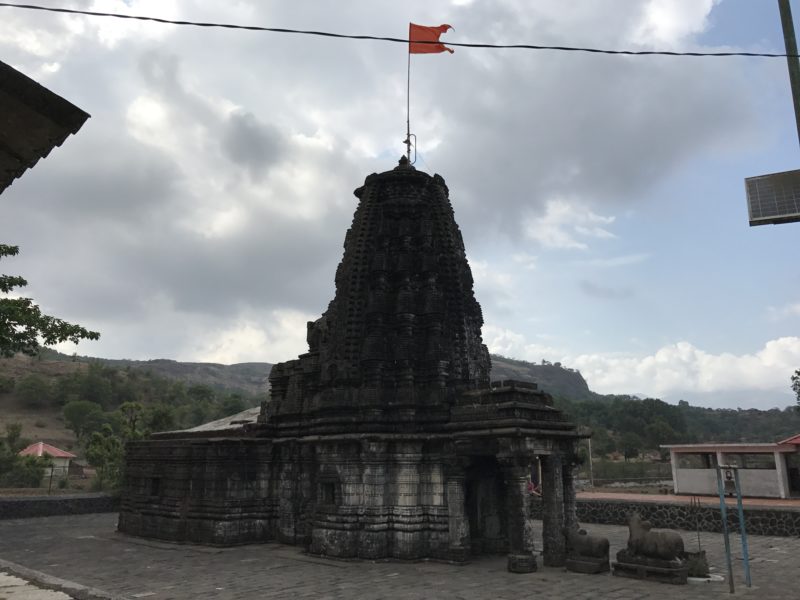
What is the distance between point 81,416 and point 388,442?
84.6 metres

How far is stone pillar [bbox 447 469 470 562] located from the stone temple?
0.04 metres

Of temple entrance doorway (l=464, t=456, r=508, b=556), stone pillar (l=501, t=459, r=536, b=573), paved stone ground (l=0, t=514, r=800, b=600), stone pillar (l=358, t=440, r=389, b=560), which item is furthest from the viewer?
temple entrance doorway (l=464, t=456, r=508, b=556)

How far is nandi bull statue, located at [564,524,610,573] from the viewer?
15.0 meters

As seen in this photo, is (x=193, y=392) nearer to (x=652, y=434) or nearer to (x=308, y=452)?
(x=652, y=434)

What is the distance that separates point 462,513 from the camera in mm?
16969

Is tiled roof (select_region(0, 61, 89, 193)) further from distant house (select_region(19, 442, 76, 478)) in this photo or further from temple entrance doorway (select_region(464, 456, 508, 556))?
distant house (select_region(19, 442, 76, 478))

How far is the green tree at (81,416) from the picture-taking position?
83.3 metres

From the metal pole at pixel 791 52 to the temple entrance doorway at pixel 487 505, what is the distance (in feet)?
44.5

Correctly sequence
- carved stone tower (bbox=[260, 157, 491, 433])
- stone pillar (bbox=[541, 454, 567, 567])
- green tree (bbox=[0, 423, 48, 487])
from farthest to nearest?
1. green tree (bbox=[0, 423, 48, 487])
2. carved stone tower (bbox=[260, 157, 491, 433])
3. stone pillar (bbox=[541, 454, 567, 567])

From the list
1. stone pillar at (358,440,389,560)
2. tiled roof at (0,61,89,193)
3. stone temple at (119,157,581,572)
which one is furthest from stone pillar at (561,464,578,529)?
tiled roof at (0,61,89,193)

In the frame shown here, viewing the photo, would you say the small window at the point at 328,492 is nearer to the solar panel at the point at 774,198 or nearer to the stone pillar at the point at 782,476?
the solar panel at the point at 774,198

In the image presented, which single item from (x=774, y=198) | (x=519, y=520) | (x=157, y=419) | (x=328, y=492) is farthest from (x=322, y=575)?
(x=157, y=419)

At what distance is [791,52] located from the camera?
748cm

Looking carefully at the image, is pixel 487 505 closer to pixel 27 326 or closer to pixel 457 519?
pixel 457 519
